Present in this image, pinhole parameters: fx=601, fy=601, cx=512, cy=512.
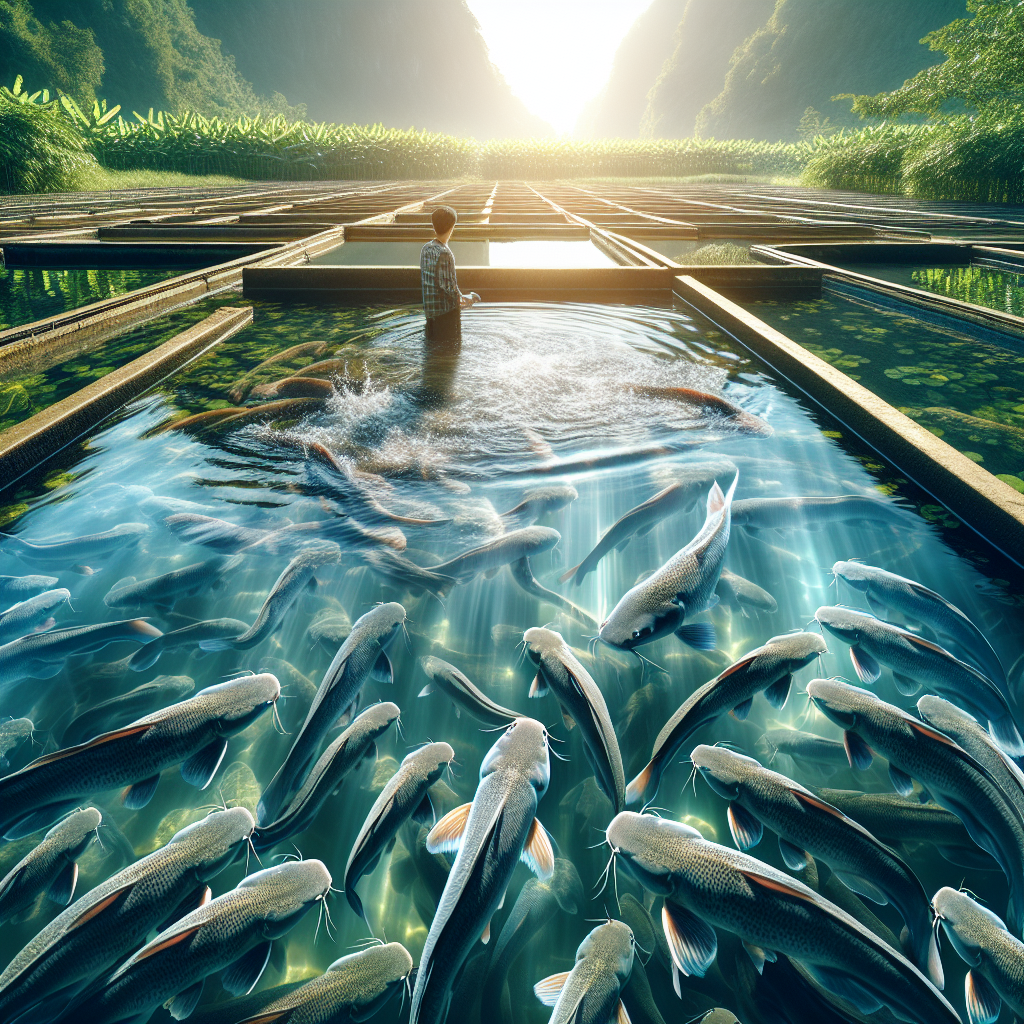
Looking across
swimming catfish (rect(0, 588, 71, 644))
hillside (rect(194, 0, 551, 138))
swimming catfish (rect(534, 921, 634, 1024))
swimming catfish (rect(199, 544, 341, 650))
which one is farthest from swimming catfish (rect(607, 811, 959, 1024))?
hillside (rect(194, 0, 551, 138))

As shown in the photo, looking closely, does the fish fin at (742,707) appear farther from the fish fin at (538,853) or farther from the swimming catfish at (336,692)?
the swimming catfish at (336,692)

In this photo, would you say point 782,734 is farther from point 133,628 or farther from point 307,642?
point 133,628

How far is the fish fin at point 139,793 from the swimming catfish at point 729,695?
1.37m

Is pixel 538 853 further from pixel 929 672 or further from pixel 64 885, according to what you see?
pixel 929 672

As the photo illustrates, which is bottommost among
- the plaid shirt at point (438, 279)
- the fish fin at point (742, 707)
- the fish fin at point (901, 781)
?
the fish fin at point (901, 781)

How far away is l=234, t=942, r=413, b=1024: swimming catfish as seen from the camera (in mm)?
1268

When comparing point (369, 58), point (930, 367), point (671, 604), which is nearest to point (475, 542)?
point (671, 604)

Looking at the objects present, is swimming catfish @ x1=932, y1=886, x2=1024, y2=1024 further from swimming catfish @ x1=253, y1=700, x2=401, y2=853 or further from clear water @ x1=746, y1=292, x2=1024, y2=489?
clear water @ x1=746, y1=292, x2=1024, y2=489

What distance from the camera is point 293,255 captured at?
336 inches

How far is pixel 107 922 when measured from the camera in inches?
53.1

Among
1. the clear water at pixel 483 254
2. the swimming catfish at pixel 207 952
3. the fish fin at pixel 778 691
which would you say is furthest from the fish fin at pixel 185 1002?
the clear water at pixel 483 254

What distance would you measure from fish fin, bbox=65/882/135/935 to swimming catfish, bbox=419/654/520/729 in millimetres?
984

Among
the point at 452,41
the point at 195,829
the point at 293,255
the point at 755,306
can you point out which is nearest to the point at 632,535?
the point at 195,829

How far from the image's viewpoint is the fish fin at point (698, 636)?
205cm
